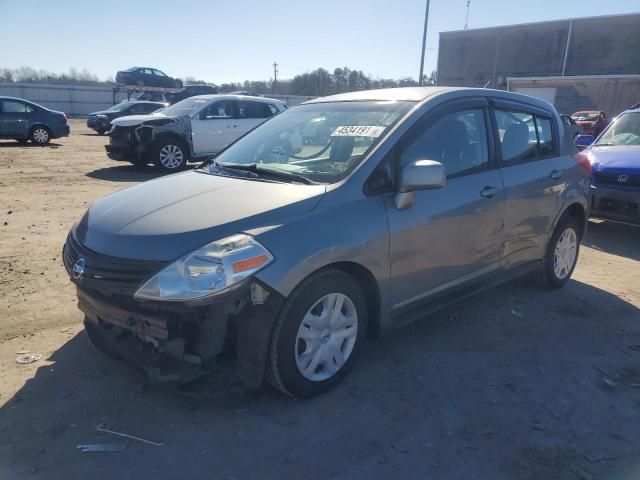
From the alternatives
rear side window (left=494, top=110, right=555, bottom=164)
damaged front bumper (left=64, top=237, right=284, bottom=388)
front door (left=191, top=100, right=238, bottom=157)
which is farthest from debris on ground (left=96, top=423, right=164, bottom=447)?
front door (left=191, top=100, right=238, bottom=157)

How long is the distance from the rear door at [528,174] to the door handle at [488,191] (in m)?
0.18

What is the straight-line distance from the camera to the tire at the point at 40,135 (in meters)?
16.9

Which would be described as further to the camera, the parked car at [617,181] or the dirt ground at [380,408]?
the parked car at [617,181]

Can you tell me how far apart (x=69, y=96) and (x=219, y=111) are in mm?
33064

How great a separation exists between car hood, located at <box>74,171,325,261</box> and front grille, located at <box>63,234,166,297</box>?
40 mm

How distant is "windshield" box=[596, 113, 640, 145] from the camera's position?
7.71 meters

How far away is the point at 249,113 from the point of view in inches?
505

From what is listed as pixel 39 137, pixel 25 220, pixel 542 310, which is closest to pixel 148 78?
pixel 39 137

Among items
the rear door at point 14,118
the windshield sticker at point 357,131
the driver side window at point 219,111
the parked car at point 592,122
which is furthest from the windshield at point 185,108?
the parked car at point 592,122

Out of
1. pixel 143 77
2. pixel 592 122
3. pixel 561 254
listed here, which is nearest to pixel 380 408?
pixel 561 254

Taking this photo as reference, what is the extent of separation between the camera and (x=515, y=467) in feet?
8.34

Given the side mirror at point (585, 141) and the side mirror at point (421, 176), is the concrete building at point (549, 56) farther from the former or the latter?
the side mirror at point (421, 176)

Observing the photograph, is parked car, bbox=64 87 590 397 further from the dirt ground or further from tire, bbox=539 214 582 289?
tire, bbox=539 214 582 289

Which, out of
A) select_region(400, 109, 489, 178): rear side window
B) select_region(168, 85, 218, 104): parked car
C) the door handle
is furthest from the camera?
select_region(168, 85, 218, 104): parked car
